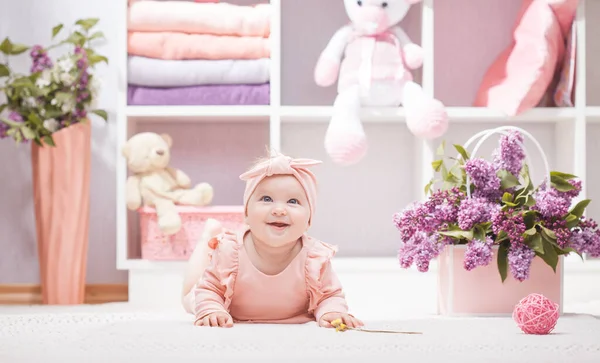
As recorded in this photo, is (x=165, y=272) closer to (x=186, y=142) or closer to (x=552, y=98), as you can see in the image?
(x=186, y=142)

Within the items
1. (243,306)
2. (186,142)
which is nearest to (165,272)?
(186,142)

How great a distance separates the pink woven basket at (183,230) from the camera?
1.99 meters

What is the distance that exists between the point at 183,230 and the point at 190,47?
1.51ft

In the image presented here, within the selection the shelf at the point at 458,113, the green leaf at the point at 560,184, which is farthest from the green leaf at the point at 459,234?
the shelf at the point at 458,113

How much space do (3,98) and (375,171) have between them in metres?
1.07

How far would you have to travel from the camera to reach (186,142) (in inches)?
91.4

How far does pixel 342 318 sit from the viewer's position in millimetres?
1340

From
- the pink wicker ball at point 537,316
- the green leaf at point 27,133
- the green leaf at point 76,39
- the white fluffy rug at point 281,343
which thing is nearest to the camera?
the white fluffy rug at point 281,343

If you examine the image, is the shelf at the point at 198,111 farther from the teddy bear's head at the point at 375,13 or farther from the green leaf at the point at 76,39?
the teddy bear's head at the point at 375,13

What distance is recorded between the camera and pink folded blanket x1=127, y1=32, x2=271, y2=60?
2027 mm

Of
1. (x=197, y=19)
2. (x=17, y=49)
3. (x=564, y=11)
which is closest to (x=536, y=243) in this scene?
(x=564, y=11)

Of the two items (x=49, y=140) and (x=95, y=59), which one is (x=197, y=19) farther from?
(x=49, y=140)

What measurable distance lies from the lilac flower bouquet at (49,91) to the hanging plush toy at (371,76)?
1.95 ft

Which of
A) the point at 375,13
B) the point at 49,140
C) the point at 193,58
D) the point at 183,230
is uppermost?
the point at 375,13
